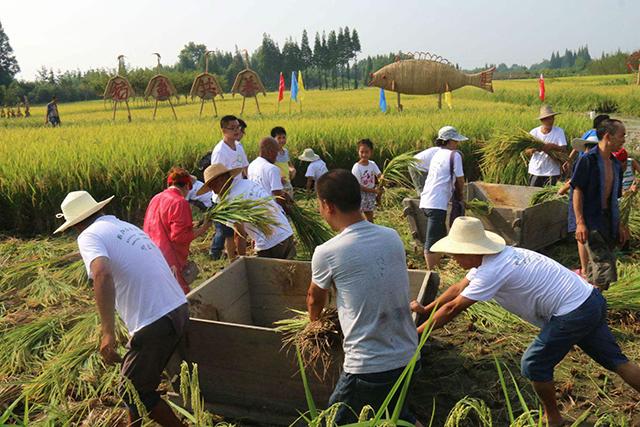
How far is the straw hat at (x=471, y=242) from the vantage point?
7.93ft

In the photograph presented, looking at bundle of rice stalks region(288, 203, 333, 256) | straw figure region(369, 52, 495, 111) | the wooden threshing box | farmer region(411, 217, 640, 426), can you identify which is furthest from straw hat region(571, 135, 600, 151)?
straw figure region(369, 52, 495, 111)

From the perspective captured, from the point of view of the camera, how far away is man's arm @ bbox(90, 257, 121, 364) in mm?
2244

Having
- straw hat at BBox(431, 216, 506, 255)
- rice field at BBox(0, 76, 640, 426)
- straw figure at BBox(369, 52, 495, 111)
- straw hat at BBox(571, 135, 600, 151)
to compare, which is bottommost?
rice field at BBox(0, 76, 640, 426)

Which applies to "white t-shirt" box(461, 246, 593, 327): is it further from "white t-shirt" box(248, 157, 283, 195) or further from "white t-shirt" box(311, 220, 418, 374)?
"white t-shirt" box(248, 157, 283, 195)

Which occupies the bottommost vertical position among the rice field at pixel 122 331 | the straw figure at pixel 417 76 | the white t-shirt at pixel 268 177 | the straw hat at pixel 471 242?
the rice field at pixel 122 331

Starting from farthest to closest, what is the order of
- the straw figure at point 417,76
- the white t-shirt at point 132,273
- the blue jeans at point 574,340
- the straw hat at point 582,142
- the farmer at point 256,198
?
1. the straw figure at point 417,76
2. the straw hat at point 582,142
3. the farmer at point 256,198
4. the blue jeans at point 574,340
5. the white t-shirt at point 132,273

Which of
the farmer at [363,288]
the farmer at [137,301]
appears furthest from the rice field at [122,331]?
the farmer at [363,288]

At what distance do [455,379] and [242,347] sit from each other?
1462 millimetres

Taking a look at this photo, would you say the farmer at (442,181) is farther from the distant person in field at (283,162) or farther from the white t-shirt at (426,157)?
the distant person in field at (283,162)

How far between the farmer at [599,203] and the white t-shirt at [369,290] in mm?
2193

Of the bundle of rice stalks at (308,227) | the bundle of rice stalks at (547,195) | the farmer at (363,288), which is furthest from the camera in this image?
the bundle of rice stalks at (547,195)

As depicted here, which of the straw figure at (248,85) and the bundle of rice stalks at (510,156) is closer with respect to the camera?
the bundle of rice stalks at (510,156)

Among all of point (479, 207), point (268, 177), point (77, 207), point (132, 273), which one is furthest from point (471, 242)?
point (479, 207)

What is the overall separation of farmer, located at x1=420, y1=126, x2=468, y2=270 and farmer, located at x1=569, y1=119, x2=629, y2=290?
1.17 meters
